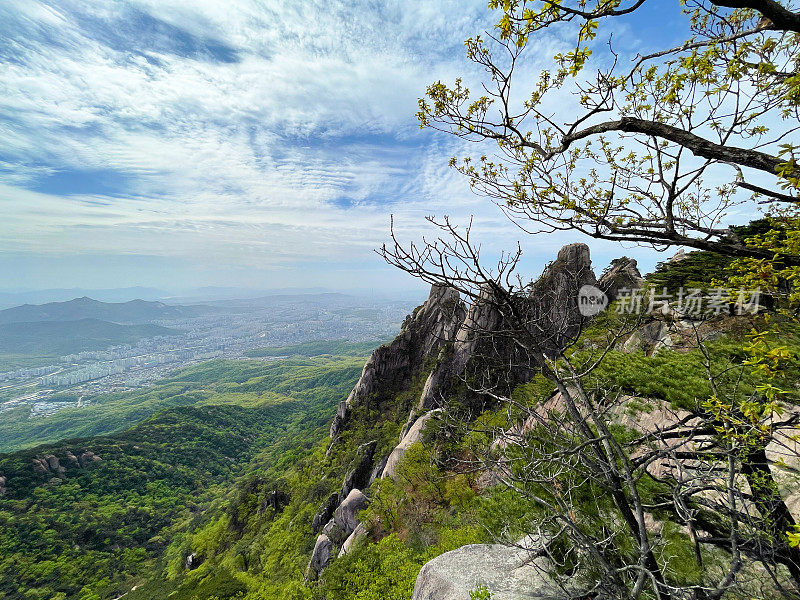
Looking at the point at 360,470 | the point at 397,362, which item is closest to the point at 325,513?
the point at 360,470

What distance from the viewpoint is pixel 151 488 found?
2694 inches

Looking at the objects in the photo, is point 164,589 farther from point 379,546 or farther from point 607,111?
point 607,111

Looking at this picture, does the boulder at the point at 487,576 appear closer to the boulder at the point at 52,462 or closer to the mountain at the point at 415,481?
the mountain at the point at 415,481

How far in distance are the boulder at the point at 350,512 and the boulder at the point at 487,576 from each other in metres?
19.6

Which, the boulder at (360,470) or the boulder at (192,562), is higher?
the boulder at (360,470)

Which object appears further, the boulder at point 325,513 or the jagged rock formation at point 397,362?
the jagged rock formation at point 397,362

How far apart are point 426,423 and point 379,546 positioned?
10093 millimetres

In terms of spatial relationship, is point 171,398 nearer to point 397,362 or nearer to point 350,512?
point 397,362

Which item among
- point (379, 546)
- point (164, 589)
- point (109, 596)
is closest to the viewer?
point (379, 546)

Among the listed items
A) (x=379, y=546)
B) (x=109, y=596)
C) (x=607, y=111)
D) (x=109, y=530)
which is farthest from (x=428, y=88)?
(x=109, y=530)

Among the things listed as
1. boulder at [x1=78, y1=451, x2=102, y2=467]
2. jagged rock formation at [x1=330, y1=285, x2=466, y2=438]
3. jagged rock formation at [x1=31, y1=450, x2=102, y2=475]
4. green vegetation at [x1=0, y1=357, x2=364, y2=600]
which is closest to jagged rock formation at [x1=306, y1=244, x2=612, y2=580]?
jagged rock formation at [x1=330, y1=285, x2=466, y2=438]

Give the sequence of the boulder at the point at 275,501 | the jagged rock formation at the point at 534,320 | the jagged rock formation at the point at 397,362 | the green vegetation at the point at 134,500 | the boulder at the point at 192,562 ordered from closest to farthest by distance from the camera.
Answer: the jagged rock formation at the point at 534,320 → the boulder at the point at 192,562 → the boulder at the point at 275,501 → the green vegetation at the point at 134,500 → the jagged rock formation at the point at 397,362

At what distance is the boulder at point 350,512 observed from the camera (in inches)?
918

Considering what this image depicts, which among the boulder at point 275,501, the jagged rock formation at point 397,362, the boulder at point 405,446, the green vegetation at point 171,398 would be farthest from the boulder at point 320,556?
the green vegetation at point 171,398
